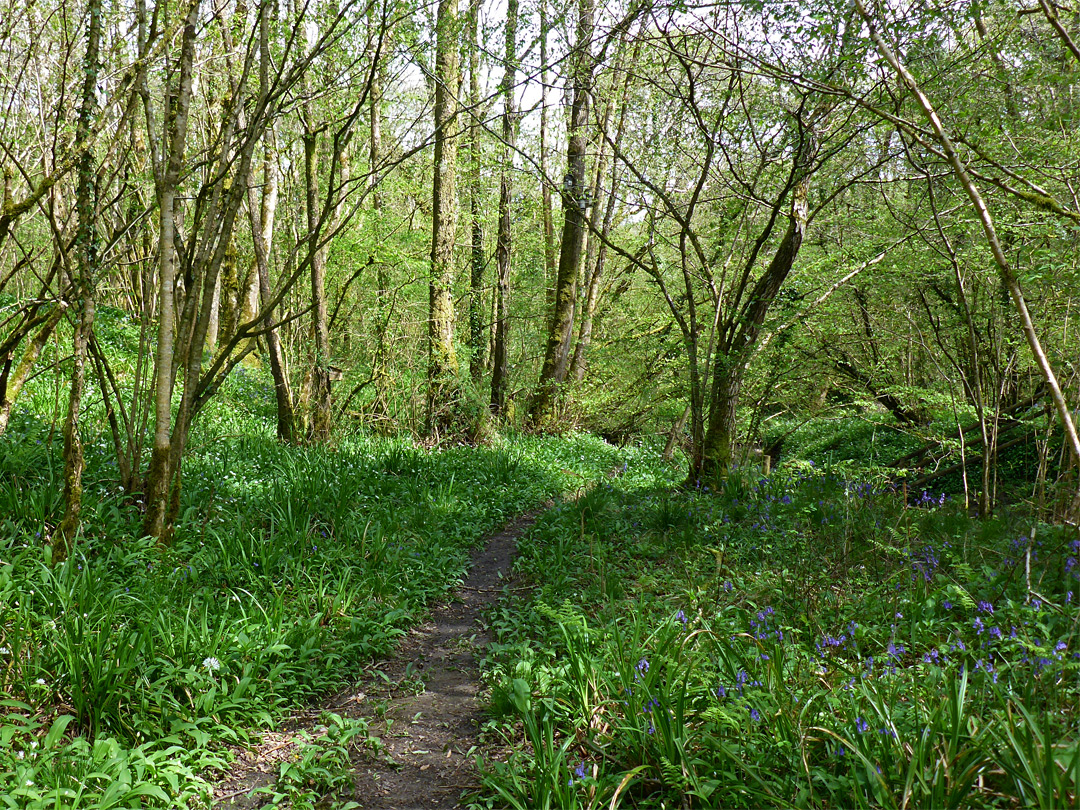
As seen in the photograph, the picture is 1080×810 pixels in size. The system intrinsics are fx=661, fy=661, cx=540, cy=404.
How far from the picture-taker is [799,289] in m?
7.33

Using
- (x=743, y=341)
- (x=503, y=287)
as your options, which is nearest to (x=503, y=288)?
(x=503, y=287)

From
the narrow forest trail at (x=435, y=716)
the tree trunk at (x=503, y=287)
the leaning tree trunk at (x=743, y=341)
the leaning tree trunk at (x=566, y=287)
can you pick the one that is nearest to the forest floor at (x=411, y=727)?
the narrow forest trail at (x=435, y=716)

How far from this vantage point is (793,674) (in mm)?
2920

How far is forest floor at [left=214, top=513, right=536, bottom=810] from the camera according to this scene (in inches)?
107

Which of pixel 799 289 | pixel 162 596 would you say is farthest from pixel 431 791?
pixel 799 289

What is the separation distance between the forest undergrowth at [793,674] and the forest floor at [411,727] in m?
0.16

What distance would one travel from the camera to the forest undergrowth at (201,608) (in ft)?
8.64

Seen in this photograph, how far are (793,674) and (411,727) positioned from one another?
1.79m

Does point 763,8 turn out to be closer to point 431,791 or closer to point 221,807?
point 431,791

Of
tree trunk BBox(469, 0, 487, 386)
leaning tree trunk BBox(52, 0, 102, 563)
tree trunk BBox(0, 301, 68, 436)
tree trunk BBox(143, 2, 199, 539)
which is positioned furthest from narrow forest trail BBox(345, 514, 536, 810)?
tree trunk BBox(469, 0, 487, 386)

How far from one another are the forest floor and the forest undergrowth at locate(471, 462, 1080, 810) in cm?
16

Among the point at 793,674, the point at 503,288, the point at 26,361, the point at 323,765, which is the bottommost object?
the point at 323,765

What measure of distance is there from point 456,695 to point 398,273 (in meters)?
8.42

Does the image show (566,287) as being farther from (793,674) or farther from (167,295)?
(793,674)
